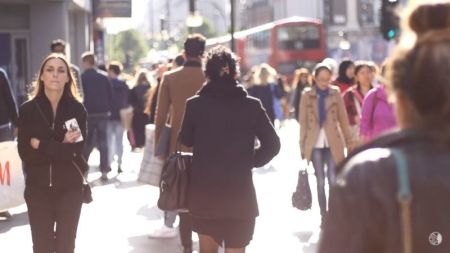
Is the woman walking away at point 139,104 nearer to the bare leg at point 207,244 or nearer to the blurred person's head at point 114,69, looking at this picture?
the blurred person's head at point 114,69

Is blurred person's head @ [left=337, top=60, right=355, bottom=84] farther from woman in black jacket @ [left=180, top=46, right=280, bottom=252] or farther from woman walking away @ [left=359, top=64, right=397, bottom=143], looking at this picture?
woman in black jacket @ [left=180, top=46, right=280, bottom=252]

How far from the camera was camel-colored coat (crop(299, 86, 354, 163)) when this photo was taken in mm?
10880

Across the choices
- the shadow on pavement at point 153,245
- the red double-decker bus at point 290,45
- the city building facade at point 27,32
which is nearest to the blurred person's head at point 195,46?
the shadow on pavement at point 153,245

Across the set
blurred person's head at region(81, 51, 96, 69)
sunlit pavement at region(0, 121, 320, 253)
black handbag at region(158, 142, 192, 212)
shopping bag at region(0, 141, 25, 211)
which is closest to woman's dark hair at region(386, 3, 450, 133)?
black handbag at region(158, 142, 192, 212)

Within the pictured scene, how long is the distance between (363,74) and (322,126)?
3.27 ft

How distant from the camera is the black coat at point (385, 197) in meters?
2.23

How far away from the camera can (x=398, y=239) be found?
227cm

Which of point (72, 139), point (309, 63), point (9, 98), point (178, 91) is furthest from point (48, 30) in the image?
point (309, 63)

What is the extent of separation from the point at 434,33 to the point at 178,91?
6.33 m

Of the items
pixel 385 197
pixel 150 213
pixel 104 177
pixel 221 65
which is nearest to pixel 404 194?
pixel 385 197

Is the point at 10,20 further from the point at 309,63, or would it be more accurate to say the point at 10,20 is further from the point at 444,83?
the point at 309,63

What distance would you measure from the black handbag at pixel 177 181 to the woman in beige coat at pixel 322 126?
4.23m

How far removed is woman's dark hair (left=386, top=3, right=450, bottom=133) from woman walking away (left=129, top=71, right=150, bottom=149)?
16.4 m

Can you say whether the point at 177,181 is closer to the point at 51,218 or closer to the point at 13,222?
the point at 51,218
